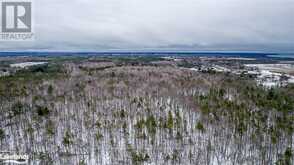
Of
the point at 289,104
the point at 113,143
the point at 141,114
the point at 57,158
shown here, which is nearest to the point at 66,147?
the point at 57,158

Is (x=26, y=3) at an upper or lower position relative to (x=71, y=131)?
upper

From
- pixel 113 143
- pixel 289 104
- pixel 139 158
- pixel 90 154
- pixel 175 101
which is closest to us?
pixel 139 158

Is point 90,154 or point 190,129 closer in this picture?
point 90,154

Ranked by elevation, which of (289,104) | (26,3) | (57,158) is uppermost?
(26,3)

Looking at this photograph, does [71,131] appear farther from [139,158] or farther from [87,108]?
[139,158]

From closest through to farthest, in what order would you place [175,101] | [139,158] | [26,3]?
[139,158] → [26,3] → [175,101]

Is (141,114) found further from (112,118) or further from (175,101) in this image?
(175,101)

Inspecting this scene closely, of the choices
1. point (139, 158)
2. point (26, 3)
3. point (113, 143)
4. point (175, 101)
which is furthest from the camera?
point (175, 101)

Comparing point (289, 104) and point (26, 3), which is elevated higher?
point (26, 3)

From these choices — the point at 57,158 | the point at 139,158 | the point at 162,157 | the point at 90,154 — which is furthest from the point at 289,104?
the point at 57,158
